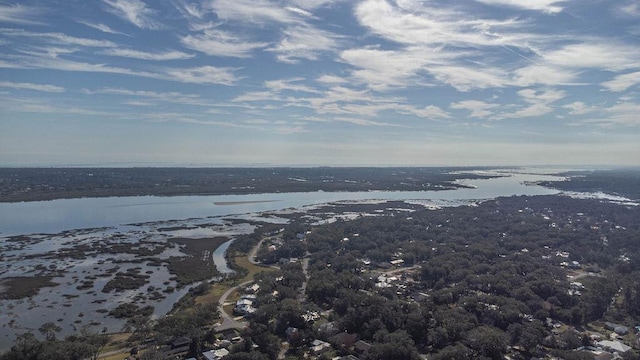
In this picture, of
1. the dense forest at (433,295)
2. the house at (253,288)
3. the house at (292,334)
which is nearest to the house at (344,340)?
the dense forest at (433,295)

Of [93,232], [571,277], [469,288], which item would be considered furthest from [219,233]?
[571,277]

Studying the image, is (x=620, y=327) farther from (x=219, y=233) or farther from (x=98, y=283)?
(x=219, y=233)

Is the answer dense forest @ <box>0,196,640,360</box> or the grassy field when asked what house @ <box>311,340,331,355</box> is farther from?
the grassy field

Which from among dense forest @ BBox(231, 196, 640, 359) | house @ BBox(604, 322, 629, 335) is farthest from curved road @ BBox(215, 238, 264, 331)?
house @ BBox(604, 322, 629, 335)

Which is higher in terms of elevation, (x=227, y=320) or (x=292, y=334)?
(x=292, y=334)

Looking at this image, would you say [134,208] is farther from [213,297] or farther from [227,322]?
[227,322]

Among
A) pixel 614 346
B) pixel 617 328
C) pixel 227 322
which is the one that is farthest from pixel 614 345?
pixel 227 322
